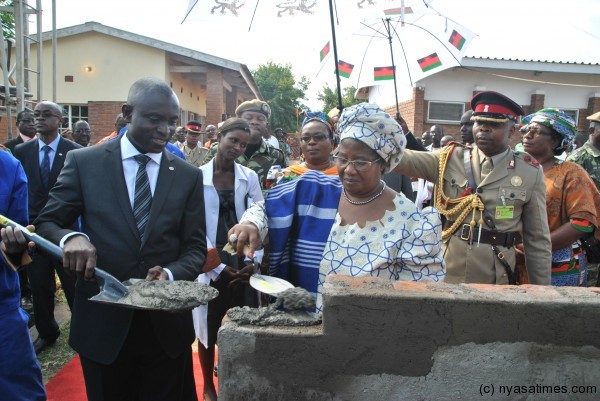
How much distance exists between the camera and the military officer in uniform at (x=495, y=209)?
2859mm

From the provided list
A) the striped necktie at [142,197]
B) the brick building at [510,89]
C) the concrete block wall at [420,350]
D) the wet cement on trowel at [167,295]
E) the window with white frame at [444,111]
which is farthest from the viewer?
the window with white frame at [444,111]

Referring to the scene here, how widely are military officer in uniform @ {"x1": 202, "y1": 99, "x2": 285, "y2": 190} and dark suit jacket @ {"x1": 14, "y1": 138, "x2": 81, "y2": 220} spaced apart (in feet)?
4.60

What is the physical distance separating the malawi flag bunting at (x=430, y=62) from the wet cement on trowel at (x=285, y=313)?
14.3ft

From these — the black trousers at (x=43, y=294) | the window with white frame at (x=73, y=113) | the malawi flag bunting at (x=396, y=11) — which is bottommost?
the black trousers at (x=43, y=294)

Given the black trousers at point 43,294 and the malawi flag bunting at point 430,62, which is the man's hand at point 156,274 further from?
the malawi flag bunting at point 430,62

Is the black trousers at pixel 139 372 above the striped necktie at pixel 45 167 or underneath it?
underneath

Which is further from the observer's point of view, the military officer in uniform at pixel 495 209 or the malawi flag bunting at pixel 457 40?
the malawi flag bunting at pixel 457 40

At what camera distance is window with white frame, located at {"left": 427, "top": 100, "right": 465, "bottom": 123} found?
12.7 meters

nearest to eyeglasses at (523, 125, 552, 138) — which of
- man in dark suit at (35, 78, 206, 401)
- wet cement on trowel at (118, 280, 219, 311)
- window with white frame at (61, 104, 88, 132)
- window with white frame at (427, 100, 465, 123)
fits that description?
man in dark suit at (35, 78, 206, 401)

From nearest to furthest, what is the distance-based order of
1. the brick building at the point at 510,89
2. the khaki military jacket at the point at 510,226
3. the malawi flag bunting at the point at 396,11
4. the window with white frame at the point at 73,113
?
the khaki military jacket at the point at 510,226
the malawi flag bunting at the point at 396,11
the brick building at the point at 510,89
the window with white frame at the point at 73,113

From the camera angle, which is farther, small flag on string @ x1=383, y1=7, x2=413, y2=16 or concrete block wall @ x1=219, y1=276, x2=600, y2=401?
small flag on string @ x1=383, y1=7, x2=413, y2=16

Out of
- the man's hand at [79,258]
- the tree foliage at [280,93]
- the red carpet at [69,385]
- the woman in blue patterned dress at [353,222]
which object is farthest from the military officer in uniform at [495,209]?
the tree foliage at [280,93]

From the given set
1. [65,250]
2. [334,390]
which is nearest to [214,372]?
[65,250]

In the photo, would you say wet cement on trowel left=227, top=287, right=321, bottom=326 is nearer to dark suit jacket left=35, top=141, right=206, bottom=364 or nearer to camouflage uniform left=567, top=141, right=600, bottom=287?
dark suit jacket left=35, top=141, right=206, bottom=364
